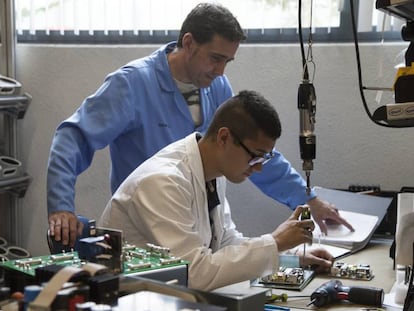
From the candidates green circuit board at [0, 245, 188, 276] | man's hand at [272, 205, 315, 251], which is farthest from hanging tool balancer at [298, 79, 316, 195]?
green circuit board at [0, 245, 188, 276]

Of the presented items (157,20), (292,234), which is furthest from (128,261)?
(157,20)

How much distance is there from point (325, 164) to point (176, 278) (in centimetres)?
160

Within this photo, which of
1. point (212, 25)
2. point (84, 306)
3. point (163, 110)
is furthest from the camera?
point (163, 110)

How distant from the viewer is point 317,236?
2.07 metres

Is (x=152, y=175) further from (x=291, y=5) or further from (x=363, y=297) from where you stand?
(x=291, y=5)

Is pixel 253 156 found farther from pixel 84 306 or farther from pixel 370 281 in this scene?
pixel 84 306

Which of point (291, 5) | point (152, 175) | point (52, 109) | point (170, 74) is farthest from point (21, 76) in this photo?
point (152, 175)

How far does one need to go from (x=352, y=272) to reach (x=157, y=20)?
150 centimetres

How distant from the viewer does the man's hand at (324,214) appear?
81.4 inches

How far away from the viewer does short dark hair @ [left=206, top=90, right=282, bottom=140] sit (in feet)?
5.48

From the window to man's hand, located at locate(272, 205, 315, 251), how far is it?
3.41 feet

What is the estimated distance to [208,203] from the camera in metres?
1.75

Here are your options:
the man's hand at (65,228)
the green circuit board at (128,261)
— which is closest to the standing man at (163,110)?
the man's hand at (65,228)

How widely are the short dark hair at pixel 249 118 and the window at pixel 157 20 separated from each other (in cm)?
87
